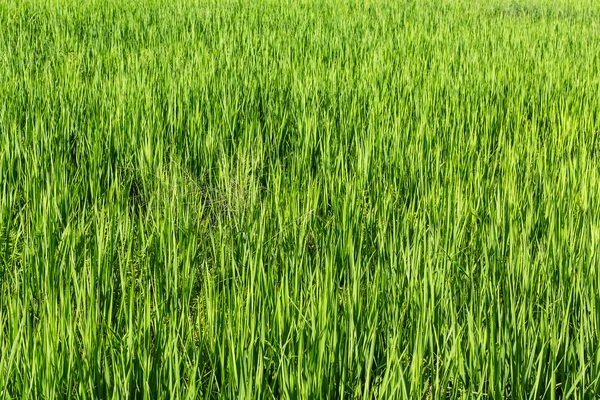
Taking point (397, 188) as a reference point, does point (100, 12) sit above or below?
above

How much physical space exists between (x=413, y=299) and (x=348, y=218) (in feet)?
1.45

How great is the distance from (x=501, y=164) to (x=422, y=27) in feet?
12.1

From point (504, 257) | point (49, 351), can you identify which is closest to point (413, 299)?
point (504, 257)

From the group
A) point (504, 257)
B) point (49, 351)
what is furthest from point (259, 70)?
point (49, 351)

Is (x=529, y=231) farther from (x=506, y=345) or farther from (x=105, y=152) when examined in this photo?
(x=105, y=152)

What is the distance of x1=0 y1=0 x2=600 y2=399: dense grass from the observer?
118 centimetres

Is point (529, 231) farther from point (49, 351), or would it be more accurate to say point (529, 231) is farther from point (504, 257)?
point (49, 351)

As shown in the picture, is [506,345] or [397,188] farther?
[397,188]

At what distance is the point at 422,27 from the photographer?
19.1 ft

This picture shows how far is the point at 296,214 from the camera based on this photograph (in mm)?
1859

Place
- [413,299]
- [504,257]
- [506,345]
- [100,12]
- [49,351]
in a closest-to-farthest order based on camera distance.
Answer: [49,351], [506,345], [413,299], [504,257], [100,12]

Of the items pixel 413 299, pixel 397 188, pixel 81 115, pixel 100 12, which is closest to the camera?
pixel 413 299

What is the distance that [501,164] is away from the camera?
242 centimetres

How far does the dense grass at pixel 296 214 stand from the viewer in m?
1.18
